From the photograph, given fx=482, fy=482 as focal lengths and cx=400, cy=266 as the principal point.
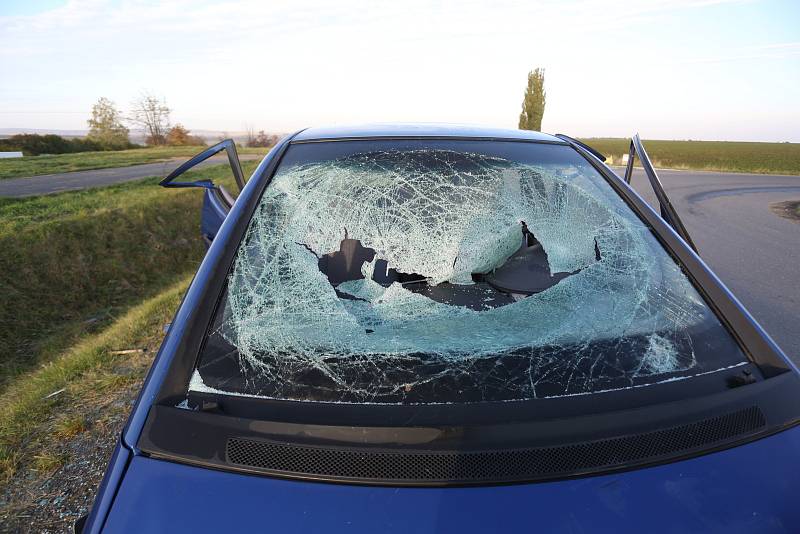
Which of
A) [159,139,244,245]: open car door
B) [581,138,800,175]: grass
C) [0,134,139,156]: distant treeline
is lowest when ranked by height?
[581,138,800,175]: grass

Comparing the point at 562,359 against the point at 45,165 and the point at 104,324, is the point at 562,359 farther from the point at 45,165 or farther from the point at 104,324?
the point at 45,165

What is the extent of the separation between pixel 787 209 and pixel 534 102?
3499 cm

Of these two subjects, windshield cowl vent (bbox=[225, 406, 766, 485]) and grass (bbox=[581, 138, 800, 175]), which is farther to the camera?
grass (bbox=[581, 138, 800, 175])

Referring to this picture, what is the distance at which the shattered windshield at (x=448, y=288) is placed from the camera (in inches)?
45.9

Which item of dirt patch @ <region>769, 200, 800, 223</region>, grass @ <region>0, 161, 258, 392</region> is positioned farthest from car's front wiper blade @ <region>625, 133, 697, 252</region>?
dirt patch @ <region>769, 200, 800, 223</region>

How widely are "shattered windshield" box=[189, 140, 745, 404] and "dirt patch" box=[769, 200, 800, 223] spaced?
33.8 feet

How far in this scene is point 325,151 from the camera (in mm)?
1786

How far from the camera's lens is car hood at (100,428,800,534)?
2.75ft

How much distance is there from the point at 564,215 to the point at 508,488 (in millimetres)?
1200

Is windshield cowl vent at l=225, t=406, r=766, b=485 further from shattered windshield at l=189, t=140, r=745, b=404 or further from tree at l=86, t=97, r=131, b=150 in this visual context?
tree at l=86, t=97, r=131, b=150

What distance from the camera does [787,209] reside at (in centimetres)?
1103

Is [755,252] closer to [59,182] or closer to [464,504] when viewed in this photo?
[464,504]

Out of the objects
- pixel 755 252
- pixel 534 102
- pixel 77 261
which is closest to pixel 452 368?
pixel 755 252

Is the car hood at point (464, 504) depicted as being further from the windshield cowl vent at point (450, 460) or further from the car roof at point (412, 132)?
the car roof at point (412, 132)
